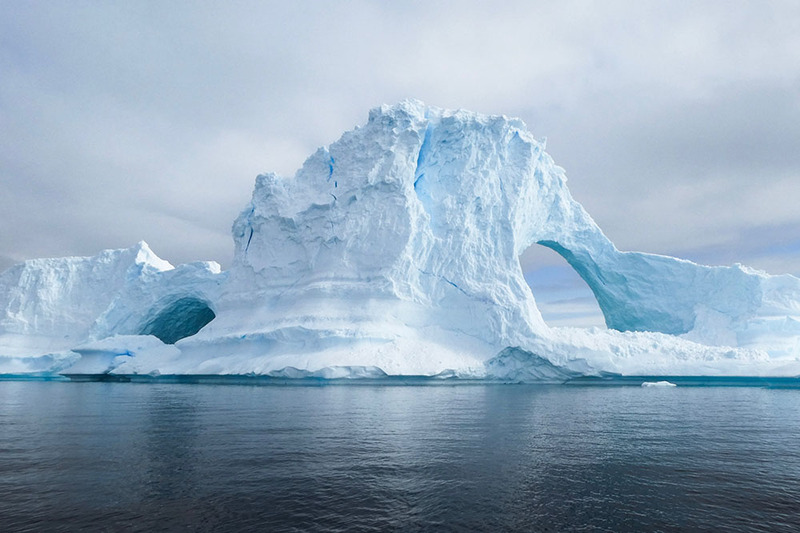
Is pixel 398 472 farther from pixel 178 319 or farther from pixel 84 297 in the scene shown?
pixel 84 297

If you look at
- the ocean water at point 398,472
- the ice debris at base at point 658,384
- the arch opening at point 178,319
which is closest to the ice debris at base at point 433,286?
the arch opening at point 178,319

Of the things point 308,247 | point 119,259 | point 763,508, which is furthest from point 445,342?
point 119,259

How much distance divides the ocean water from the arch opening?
66.8 ft

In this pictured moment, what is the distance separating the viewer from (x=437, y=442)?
25.9 ft

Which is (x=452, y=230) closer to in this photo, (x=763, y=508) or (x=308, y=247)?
(x=308, y=247)

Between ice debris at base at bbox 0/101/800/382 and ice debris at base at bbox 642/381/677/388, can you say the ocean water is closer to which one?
ice debris at base at bbox 0/101/800/382

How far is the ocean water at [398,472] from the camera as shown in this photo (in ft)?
15.4

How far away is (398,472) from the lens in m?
6.12

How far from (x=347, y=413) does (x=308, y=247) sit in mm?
13000

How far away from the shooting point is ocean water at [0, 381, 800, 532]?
15.4 ft

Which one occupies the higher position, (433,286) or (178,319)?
(433,286)

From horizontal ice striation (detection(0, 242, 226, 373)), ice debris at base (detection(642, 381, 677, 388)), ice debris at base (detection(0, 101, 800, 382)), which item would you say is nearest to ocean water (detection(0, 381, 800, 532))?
ice debris at base (detection(0, 101, 800, 382))

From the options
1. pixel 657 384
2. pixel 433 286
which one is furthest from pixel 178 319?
pixel 657 384

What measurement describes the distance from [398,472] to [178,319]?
3151 cm
